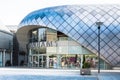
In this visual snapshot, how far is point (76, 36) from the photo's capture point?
45.2 meters

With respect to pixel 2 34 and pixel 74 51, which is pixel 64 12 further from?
pixel 2 34

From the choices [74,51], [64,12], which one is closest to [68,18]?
[64,12]

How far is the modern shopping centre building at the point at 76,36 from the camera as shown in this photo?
44.7m

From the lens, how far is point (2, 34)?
6038 centimetres

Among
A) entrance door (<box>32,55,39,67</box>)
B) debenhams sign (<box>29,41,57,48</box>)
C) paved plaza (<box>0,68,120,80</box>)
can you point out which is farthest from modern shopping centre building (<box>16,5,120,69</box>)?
paved plaza (<box>0,68,120,80</box>)

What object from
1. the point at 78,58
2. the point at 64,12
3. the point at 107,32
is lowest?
the point at 78,58

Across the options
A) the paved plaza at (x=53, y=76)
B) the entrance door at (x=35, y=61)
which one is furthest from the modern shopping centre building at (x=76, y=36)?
the paved plaza at (x=53, y=76)

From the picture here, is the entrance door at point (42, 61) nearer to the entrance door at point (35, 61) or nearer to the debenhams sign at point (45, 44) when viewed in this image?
the entrance door at point (35, 61)

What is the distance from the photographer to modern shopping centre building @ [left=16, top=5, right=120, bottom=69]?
4469 cm

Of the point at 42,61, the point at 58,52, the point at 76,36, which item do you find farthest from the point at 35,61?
the point at 76,36

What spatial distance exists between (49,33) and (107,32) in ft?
26.1

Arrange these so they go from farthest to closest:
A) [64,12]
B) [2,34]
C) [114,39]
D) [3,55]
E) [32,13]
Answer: [2,34]
[3,55]
[32,13]
[64,12]
[114,39]

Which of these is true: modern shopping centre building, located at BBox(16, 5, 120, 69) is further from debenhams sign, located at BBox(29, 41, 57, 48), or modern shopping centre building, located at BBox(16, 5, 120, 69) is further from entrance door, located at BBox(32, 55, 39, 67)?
entrance door, located at BBox(32, 55, 39, 67)

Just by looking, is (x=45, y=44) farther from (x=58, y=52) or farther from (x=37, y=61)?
(x=37, y=61)
